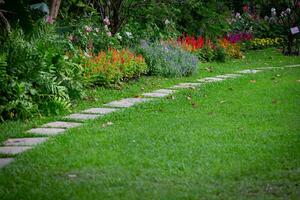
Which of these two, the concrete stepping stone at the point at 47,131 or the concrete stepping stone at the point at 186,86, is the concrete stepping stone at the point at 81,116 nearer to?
the concrete stepping stone at the point at 47,131

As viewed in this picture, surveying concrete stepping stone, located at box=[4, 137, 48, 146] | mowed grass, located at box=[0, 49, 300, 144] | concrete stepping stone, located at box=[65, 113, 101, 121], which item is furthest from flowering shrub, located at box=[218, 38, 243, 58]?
concrete stepping stone, located at box=[4, 137, 48, 146]

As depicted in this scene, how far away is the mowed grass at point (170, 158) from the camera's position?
4.22 metres

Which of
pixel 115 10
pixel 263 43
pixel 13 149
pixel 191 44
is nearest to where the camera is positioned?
pixel 13 149

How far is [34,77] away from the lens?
24.1 feet

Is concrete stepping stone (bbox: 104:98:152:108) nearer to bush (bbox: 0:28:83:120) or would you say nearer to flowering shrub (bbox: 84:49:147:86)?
bush (bbox: 0:28:83:120)

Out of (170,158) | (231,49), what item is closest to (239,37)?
(231,49)

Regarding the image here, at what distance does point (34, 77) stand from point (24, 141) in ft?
5.67

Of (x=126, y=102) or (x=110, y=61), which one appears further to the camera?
(x=110, y=61)

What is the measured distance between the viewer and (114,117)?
23.3 feet

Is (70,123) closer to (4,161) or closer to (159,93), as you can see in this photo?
(4,161)

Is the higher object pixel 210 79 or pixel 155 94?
pixel 155 94

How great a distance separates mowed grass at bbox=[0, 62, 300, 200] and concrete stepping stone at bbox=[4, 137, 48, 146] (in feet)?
0.43

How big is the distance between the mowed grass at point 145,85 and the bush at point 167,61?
0.84 feet

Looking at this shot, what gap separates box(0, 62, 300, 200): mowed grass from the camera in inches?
166
